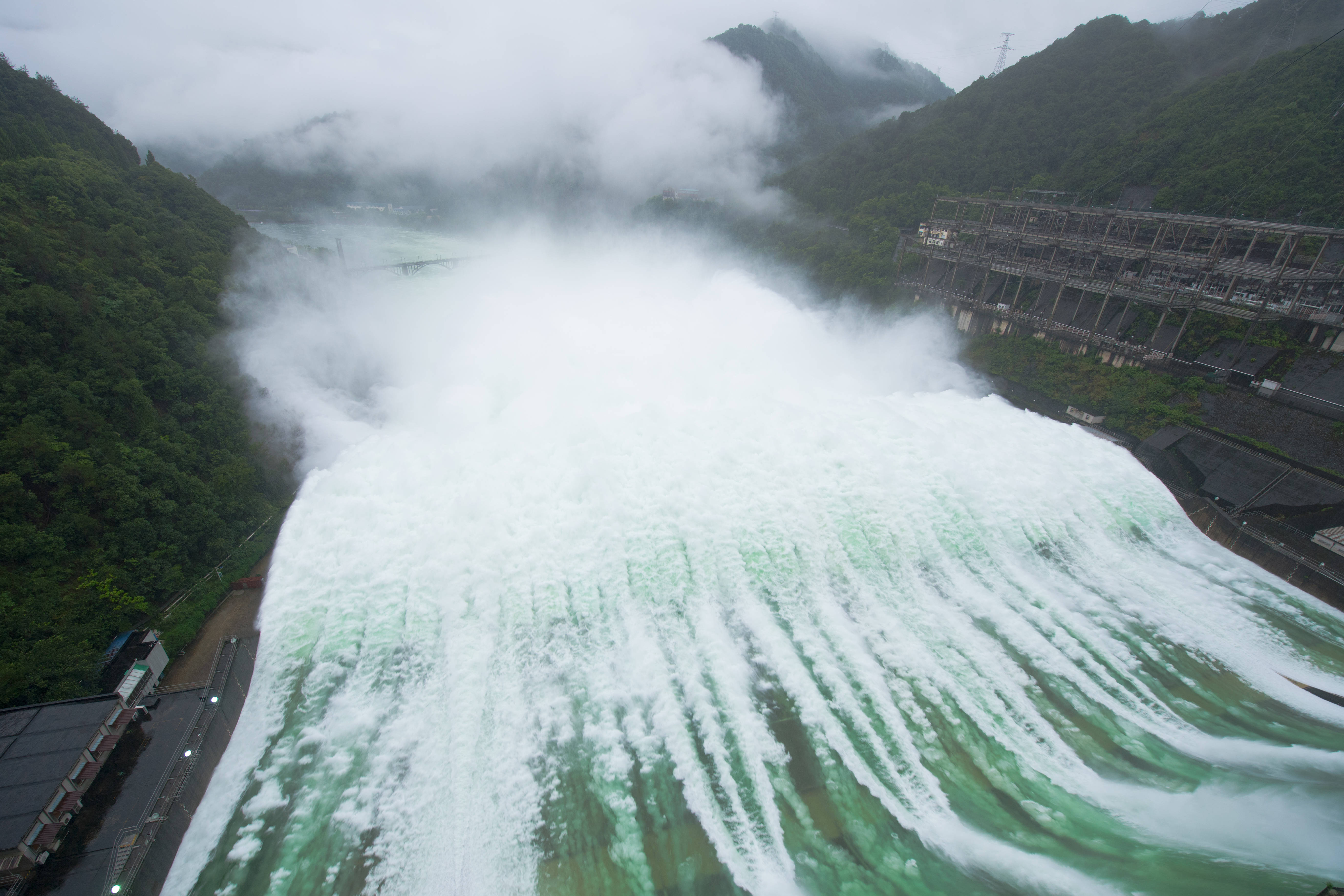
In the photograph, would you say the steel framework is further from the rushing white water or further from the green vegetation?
the rushing white water

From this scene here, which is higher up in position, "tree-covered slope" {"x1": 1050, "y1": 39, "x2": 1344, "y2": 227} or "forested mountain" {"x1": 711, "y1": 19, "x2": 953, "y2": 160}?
"forested mountain" {"x1": 711, "y1": 19, "x2": 953, "y2": 160}

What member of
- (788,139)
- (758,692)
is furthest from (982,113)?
(758,692)

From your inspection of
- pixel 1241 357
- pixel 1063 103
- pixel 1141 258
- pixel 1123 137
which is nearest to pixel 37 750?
pixel 1241 357

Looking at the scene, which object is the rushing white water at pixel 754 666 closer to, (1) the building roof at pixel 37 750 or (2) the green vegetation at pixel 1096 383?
(1) the building roof at pixel 37 750

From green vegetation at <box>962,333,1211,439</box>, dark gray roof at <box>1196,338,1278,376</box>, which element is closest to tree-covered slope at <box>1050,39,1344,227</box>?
dark gray roof at <box>1196,338,1278,376</box>

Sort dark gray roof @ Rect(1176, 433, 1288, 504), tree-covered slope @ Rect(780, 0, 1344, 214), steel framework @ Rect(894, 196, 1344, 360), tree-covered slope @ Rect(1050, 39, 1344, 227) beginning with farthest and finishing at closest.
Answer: tree-covered slope @ Rect(780, 0, 1344, 214) < tree-covered slope @ Rect(1050, 39, 1344, 227) < steel framework @ Rect(894, 196, 1344, 360) < dark gray roof @ Rect(1176, 433, 1288, 504)

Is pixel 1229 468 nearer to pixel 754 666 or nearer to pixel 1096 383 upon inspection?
pixel 1096 383

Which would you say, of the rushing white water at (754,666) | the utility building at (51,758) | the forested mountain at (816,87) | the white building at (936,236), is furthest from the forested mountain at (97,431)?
the forested mountain at (816,87)

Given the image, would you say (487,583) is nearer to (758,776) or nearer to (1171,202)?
(758,776)
